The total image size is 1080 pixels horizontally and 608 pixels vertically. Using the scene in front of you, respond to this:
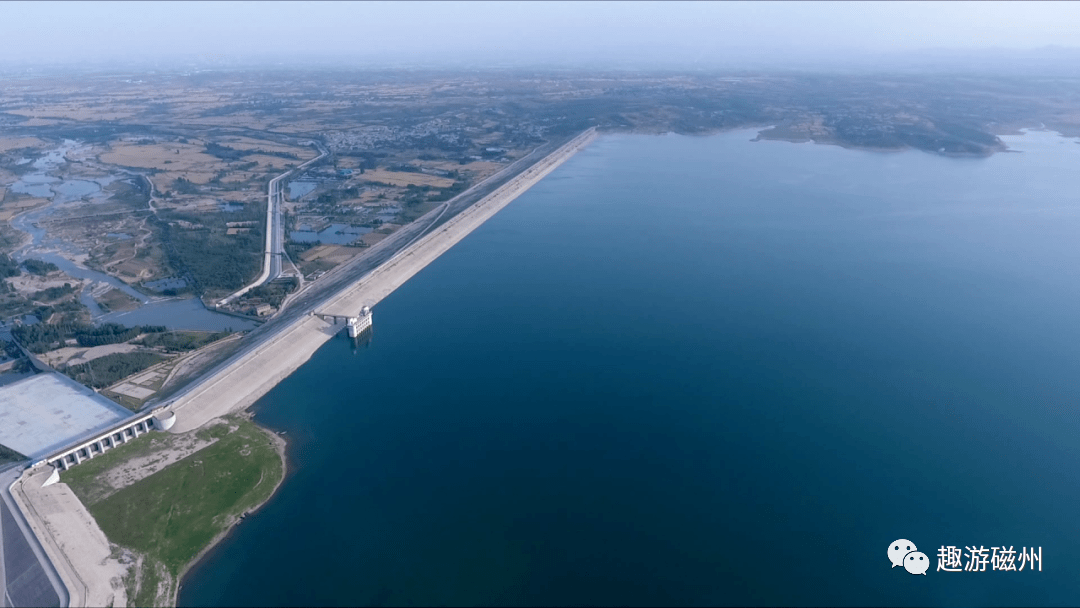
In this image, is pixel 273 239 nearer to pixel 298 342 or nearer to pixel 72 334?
pixel 72 334

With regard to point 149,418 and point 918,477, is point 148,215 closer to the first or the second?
point 149,418

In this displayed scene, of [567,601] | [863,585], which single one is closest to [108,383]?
[567,601]

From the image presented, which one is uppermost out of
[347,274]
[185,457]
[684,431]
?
[347,274]

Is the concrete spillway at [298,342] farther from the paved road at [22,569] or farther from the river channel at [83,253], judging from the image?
the paved road at [22,569]

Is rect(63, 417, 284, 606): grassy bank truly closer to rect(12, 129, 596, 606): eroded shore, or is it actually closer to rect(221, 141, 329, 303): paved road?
rect(12, 129, 596, 606): eroded shore

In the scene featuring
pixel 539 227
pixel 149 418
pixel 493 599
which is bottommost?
pixel 493 599

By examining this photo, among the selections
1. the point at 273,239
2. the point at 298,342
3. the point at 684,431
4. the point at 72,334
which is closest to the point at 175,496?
the point at 298,342
